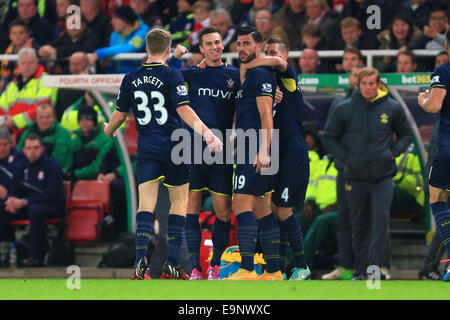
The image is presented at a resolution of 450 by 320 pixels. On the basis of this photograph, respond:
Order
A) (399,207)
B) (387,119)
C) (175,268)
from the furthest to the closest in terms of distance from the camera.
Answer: (399,207) < (387,119) < (175,268)

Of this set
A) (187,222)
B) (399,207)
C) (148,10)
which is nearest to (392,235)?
(399,207)

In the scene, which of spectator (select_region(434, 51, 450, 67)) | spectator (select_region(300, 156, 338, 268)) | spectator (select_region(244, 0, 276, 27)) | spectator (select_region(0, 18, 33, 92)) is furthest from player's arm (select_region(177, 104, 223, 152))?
spectator (select_region(0, 18, 33, 92))

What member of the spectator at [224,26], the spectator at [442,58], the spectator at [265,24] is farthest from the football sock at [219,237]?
the spectator at [265,24]

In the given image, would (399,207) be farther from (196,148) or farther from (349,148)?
(196,148)

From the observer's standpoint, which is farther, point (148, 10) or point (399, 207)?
point (148, 10)

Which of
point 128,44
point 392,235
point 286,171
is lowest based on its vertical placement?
point 392,235

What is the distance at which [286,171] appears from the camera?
1011 cm

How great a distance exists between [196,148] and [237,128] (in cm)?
42

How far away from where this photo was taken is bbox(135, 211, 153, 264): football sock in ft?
29.7

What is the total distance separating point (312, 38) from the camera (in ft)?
46.5

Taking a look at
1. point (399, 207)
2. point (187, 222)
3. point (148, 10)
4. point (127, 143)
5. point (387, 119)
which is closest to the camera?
point (187, 222)

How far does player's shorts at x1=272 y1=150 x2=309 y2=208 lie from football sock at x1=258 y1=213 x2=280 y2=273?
34 cm

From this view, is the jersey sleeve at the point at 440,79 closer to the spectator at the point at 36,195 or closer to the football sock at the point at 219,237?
the football sock at the point at 219,237

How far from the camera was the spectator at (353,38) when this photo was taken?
14031 mm
